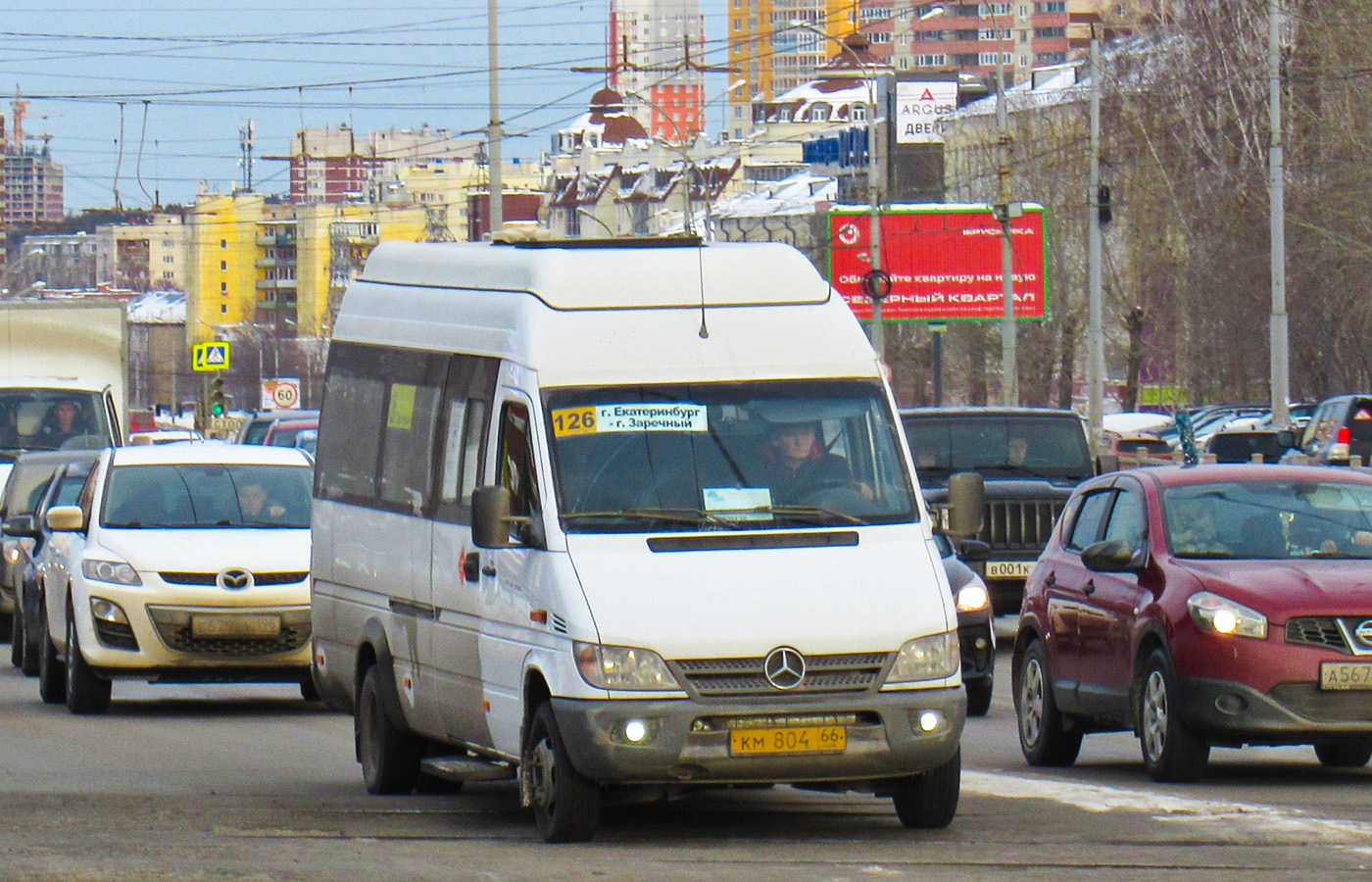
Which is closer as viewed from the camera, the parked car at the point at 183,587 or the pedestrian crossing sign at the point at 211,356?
the parked car at the point at 183,587

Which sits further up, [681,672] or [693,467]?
[693,467]

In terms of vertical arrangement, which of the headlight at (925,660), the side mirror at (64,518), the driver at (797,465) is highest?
the driver at (797,465)

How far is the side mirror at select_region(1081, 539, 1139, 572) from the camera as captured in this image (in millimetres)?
11766

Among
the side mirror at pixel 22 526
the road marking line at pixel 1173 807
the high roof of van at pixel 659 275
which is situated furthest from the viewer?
the side mirror at pixel 22 526

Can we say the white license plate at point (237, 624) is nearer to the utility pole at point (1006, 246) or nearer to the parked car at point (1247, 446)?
the parked car at point (1247, 446)

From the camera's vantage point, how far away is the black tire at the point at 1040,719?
1267cm

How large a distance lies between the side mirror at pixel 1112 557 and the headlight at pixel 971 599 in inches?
125

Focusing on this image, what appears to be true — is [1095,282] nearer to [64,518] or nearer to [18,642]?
[18,642]

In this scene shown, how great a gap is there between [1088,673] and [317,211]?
187677 millimetres

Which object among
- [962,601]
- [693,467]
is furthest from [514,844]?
[962,601]

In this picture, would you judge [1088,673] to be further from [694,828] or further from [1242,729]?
[694,828]

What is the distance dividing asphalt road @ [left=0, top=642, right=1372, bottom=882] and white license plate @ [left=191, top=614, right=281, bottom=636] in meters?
2.00

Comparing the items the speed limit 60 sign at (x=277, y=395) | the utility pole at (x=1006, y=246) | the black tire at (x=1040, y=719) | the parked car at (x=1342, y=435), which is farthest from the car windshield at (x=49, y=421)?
the speed limit 60 sign at (x=277, y=395)

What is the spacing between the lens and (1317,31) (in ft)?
178
